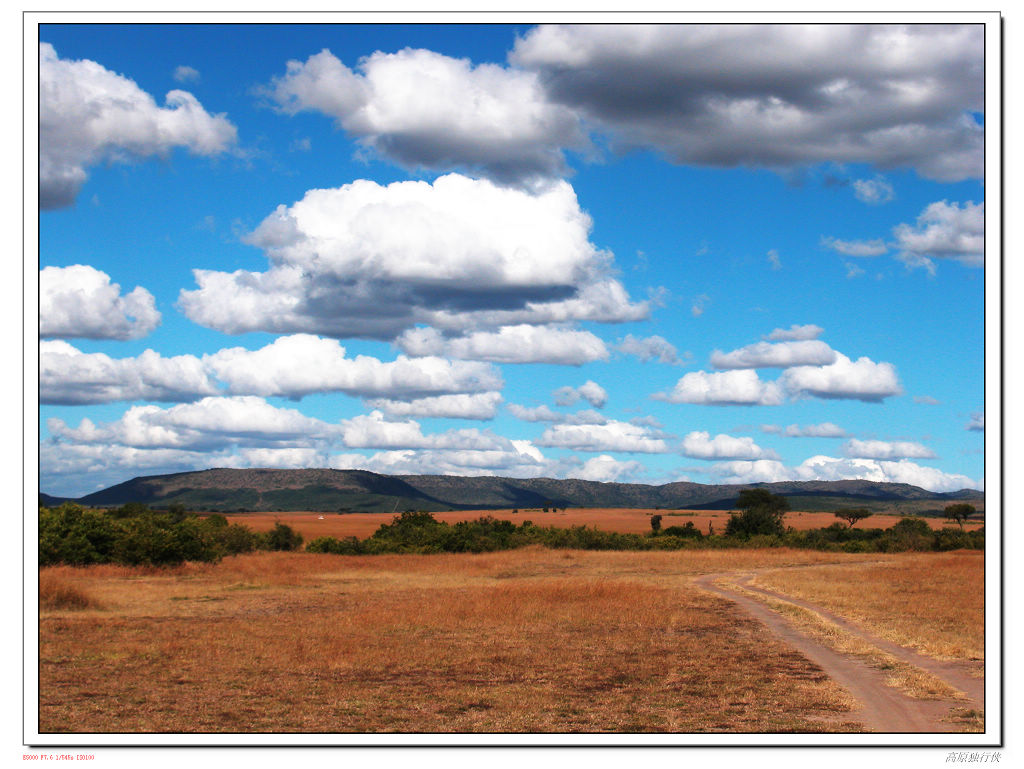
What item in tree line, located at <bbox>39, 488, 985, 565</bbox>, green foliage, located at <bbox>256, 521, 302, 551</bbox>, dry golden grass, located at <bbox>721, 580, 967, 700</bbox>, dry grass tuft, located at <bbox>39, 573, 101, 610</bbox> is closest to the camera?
dry golden grass, located at <bbox>721, 580, 967, 700</bbox>

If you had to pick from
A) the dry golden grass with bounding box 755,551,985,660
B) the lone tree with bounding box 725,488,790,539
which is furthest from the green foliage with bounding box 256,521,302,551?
the lone tree with bounding box 725,488,790,539

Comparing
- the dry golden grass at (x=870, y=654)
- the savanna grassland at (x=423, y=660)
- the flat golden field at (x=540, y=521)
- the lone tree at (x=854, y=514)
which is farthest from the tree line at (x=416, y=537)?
the dry golden grass at (x=870, y=654)

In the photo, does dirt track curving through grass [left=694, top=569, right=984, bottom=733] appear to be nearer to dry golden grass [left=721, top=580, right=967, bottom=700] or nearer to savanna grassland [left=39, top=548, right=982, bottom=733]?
dry golden grass [left=721, top=580, right=967, bottom=700]

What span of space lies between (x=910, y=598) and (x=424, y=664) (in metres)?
23.4

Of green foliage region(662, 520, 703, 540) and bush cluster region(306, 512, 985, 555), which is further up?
bush cluster region(306, 512, 985, 555)

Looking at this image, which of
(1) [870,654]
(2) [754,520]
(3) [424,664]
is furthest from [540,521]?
(3) [424,664]

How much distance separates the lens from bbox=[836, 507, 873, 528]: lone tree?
126m

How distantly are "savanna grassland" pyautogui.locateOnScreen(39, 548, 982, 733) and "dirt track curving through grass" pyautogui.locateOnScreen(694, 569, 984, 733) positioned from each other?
1.54 feet

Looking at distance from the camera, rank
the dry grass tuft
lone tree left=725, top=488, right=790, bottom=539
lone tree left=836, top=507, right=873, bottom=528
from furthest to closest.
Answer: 1. lone tree left=836, top=507, right=873, bottom=528
2. lone tree left=725, top=488, right=790, bottom=539
3. the dry grass tuft

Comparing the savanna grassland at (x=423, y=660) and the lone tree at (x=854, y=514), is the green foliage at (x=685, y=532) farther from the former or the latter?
the savanna grassland at (x=423, y=660)

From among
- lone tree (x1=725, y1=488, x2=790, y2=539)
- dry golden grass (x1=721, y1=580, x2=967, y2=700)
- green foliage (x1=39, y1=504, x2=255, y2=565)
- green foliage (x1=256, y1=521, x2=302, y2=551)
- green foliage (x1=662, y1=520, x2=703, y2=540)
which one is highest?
dry golden grass (x1=721, y1=580, x2=967, y2=700)

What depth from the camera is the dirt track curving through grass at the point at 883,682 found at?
1390 cm

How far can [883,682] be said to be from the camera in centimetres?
1750
